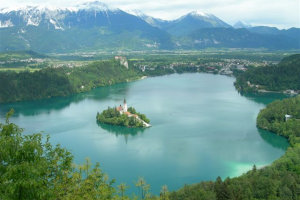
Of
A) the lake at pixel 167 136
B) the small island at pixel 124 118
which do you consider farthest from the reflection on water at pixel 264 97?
the small island at pixel 124 118

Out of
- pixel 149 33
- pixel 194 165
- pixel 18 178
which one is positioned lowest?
pixel 194 165

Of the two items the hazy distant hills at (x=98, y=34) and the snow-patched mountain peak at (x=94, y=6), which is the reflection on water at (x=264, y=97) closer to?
the hazy distant hills at (x=98, y=34)

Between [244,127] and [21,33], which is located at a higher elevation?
[21,33]

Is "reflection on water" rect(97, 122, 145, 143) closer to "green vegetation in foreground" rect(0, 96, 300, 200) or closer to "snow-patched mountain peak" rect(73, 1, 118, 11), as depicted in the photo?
"green vegetation in foreground" rect(0, 96, 300, 200)

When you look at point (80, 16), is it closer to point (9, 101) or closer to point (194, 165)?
point (9, 101)

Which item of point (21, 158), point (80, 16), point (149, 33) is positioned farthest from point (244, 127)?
point (80, 16)

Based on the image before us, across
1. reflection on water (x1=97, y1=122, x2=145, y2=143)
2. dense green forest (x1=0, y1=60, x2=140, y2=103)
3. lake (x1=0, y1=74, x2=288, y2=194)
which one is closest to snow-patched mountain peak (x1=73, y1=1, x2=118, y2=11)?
dense green forest (x1=0, y1=60, x2=140, y2=103)
